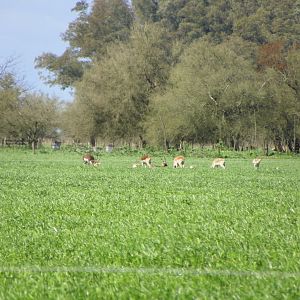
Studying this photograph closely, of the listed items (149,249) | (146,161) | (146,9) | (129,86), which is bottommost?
(149,249)

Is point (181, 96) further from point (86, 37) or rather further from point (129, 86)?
point (86, 37)

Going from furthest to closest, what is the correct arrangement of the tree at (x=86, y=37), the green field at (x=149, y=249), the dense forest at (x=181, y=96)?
the tree at (x=86, y=37) → the dense forest at (x=181, y=96) → the green field at (x=149, y=249)

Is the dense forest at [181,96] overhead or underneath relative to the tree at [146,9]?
underneath

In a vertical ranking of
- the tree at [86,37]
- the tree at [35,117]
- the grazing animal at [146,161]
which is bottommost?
the grazing animal at [146,161]

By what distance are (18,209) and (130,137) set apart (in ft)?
177

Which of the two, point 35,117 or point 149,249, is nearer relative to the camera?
point 149,249

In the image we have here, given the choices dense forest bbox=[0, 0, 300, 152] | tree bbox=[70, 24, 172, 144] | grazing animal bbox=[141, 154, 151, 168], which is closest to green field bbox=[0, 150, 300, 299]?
grazing animal bbox=[141, 154, 151, 168]

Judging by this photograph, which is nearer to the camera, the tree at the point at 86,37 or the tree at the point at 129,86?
the tree at the point at 129,86

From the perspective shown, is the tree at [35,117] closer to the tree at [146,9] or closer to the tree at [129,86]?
the tree at [129,86]

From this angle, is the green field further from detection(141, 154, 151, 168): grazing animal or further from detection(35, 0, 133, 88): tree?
detection(35, 0, 133, 88): tree

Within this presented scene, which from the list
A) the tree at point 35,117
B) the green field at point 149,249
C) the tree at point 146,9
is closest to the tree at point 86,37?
the tree at point 146,9

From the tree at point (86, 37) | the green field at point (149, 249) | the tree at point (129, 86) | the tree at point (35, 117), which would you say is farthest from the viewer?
the tree at point (86, 37)

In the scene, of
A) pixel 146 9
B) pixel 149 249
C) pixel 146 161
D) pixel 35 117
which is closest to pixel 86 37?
pixel 146 9

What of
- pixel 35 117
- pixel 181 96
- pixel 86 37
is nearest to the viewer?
pixel 181 96
